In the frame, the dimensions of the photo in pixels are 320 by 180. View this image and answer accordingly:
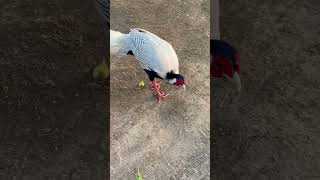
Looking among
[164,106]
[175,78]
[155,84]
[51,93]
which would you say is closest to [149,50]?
[175,78]

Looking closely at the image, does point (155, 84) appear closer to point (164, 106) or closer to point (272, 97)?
point (164, 106)

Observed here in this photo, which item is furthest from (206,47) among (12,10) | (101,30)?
(12,10)

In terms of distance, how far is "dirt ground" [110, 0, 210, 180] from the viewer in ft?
19.3

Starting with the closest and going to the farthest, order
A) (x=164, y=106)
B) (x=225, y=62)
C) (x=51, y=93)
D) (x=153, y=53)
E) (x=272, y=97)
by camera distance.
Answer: (x=153, y=53) < (x=225, y=62) < (x=51, y=93) < (x=164, y=106) < (x=272, y=97)

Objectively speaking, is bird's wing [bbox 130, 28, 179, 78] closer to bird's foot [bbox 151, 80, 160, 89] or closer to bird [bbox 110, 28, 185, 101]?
bird [bbox 110, 28, 185, 101]

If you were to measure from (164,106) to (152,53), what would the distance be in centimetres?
87

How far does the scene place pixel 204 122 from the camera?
626cm

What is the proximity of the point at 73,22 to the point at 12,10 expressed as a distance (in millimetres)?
903

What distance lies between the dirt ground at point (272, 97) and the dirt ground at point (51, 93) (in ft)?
5.33

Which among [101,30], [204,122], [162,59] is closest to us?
[162,59]

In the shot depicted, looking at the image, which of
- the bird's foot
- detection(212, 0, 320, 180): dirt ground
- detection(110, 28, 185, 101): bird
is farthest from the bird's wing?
detection(212, 0, 320, 180): dirt ground

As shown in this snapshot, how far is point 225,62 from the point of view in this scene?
5.96m

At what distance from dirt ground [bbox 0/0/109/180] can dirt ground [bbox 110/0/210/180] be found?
26 centimetres

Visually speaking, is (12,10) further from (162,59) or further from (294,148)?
(294,148)
